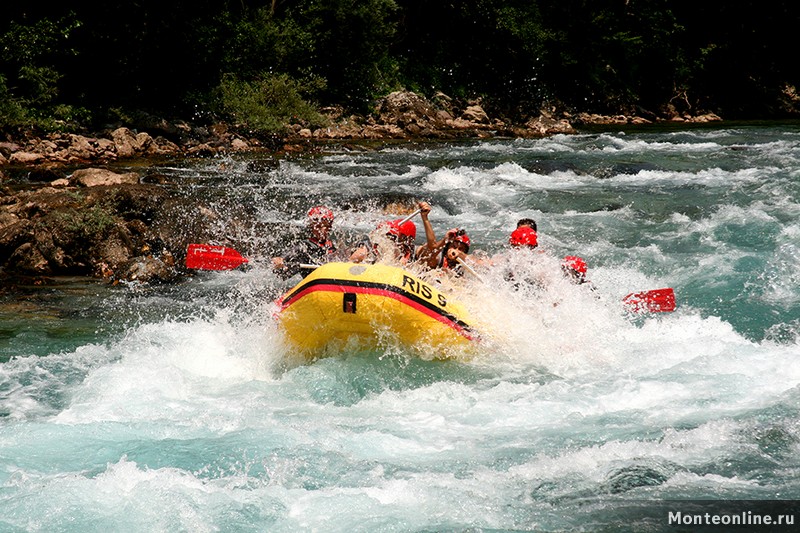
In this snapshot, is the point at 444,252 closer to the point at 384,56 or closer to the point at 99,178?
the point at 99,178

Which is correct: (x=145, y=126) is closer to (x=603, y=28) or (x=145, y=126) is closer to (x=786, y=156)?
(x=786, y=156)

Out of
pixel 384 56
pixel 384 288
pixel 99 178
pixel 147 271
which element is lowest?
pixel 147 271

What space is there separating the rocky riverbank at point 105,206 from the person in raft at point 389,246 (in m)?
2.96

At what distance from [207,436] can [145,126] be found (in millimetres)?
14982

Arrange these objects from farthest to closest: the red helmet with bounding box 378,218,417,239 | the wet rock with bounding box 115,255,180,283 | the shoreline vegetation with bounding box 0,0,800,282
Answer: the shoreline vegetation with bounding box 0,0,800,282
the wet rock with bounding box 115,255,180,283
the red helmet with bounding box 378,218,417,239

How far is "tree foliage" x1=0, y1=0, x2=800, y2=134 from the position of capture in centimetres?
1869

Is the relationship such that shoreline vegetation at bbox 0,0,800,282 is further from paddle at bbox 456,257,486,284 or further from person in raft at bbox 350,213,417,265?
paddle at bbox 456,257,486,284

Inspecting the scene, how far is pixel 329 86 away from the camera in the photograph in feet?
82.6

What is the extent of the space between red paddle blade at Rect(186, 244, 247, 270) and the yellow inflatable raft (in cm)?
206

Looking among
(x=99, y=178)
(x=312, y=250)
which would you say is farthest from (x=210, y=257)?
(x=99, y=178)

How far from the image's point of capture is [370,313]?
6133mm

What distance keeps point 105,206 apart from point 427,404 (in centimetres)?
650

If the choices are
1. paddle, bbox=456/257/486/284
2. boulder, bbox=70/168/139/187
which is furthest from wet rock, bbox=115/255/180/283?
paddle, bbox=456/257/486/284

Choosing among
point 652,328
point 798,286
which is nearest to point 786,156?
point 798,286
